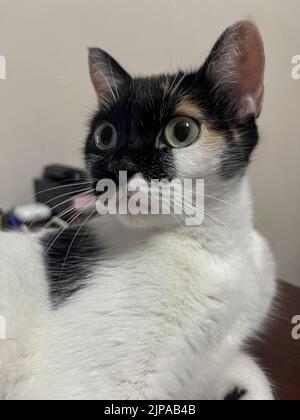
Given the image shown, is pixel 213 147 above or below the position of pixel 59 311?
above

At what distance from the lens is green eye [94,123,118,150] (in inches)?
22.3

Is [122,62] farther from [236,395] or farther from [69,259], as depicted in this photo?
[236,395]

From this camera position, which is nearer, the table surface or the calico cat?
the calico cat

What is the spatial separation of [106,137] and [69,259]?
0.21 meters

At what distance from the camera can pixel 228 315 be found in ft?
1.87

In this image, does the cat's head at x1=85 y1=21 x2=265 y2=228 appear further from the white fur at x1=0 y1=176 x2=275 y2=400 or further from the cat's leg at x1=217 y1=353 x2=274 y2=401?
the cat's leg at x1=217 y1=353 x2=274 y2=401

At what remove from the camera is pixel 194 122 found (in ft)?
1.73

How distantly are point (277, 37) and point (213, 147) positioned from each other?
0.68m

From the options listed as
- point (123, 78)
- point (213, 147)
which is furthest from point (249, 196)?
point (123, 78)

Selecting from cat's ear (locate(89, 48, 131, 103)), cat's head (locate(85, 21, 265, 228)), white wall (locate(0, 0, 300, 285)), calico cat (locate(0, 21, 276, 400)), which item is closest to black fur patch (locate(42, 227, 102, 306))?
calico cat (locate(0, 21, 276, 400))

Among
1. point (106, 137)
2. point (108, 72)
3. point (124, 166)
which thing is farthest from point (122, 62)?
point (124, 166)

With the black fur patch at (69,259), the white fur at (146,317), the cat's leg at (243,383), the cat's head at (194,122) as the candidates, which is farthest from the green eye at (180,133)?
the cat's leg at (243,383)
